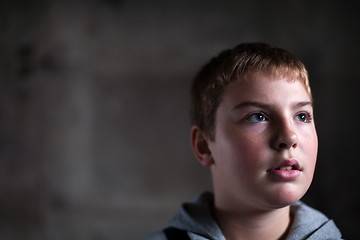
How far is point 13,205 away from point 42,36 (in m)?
0.78

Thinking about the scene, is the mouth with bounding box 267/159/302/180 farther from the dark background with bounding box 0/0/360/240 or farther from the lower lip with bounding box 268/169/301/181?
the dark background with bounding box 0/0/360/240

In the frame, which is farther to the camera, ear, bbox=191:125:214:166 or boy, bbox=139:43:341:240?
ear, bbox=191:125:214:166

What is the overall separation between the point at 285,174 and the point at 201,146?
29 centimetres

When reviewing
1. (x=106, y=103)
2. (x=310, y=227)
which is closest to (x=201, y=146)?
(x=310, y=227)

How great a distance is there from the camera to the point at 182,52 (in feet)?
5.86

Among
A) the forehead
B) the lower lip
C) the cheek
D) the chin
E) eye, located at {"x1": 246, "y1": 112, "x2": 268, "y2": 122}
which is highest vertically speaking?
the forehead

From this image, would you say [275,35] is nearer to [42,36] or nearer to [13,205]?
[42,36]

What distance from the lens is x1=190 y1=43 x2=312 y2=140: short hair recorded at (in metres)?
0.99

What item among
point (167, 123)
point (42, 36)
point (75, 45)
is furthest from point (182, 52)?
point (42, 36)

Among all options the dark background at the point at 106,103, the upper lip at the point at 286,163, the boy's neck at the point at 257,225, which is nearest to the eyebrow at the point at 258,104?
the upper lip at the point at 286,163

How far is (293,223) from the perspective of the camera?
1.02 m

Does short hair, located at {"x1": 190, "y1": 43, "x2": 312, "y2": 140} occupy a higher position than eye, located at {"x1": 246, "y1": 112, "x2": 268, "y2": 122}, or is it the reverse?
short hair, located at {"x1": 190, "y1": 43, "x2": 312, "y2": 140}

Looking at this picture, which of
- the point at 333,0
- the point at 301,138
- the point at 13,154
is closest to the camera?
the point at 301,138

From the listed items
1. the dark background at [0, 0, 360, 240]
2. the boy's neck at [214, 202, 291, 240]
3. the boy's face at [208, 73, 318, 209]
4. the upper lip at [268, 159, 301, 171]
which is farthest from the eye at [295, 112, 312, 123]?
the dark background at [0, 0, 360, 240]
